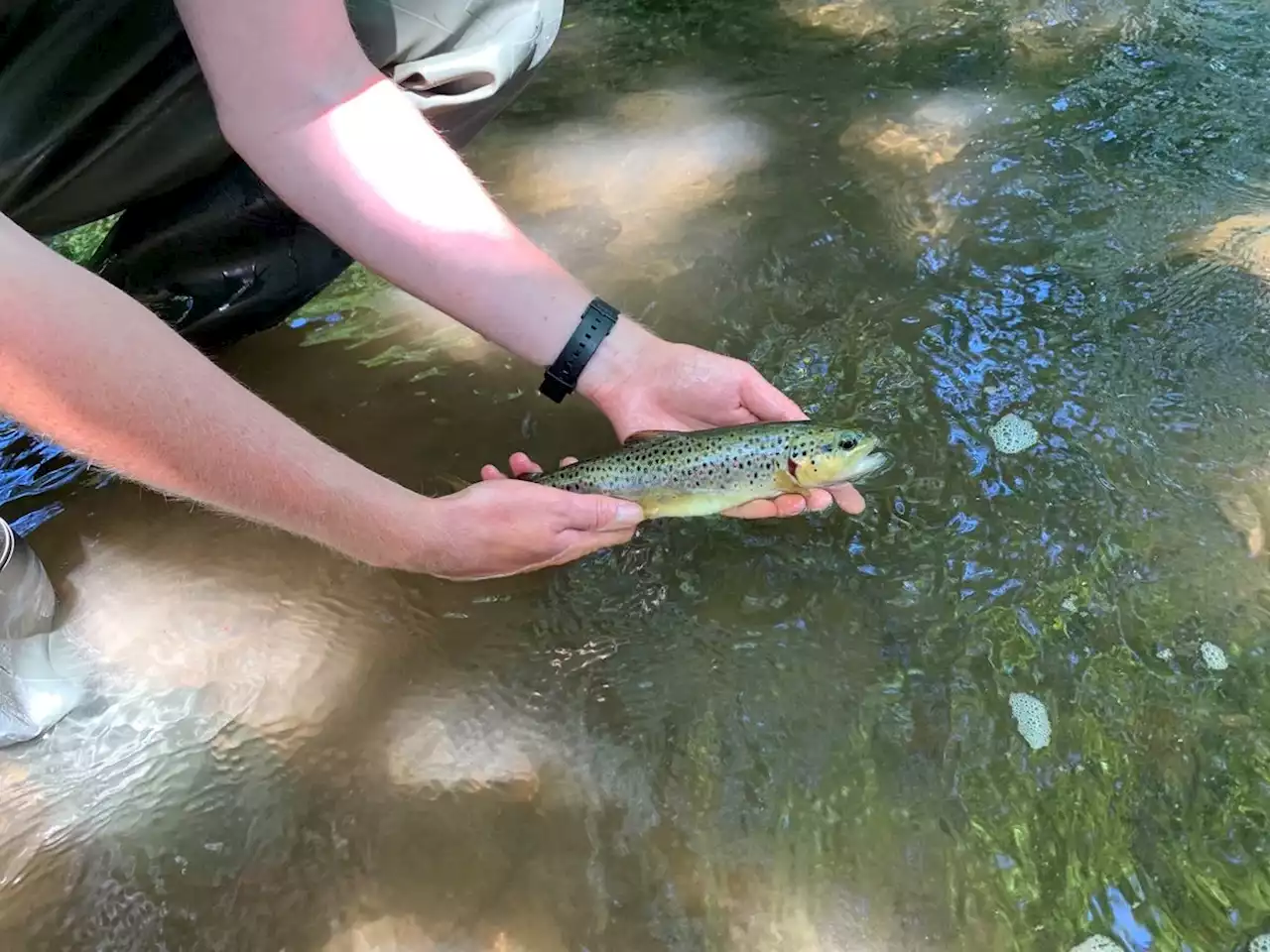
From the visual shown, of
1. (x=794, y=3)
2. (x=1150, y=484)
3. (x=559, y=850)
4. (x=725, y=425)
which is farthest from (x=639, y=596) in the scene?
(x=794, y=3)

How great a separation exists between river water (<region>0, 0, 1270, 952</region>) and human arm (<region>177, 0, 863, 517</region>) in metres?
0.30

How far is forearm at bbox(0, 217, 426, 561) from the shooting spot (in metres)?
1.14

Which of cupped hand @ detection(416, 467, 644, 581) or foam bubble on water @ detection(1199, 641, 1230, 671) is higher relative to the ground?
cupped hand @ detection(416, 467, 644, 581)

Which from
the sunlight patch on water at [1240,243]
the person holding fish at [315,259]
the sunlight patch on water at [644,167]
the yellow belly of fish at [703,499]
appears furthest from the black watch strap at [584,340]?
the sunlight patch on water at [1240,243]

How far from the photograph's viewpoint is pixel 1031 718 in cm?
170

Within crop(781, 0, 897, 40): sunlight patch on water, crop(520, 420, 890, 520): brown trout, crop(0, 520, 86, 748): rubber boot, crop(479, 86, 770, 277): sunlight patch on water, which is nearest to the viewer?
crop(0, 520, 86, 748): rubber boot

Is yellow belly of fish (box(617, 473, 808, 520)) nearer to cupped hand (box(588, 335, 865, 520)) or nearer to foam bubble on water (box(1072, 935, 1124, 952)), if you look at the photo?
cupped hand (box(588, 335, 865, 520))

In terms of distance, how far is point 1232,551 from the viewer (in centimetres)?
189

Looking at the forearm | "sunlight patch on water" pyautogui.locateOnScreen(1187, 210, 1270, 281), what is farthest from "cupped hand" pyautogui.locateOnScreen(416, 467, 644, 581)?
"sunlight patch on water" pyautogui.locateOnScreen(1187, 210, 1270, 281)

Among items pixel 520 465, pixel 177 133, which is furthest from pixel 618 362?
pixel 177 133

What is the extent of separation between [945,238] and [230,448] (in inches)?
75.2

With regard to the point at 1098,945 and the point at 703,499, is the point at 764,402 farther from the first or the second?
the point at 1098,945

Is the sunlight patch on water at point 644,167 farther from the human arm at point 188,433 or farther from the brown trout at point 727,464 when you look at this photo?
the human arm at point 188,433

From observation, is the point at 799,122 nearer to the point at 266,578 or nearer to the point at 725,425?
the point at 725,425
